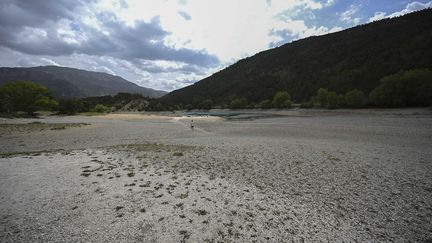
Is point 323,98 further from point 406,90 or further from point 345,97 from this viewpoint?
point 406,90

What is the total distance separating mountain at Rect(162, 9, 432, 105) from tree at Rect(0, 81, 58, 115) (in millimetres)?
89005

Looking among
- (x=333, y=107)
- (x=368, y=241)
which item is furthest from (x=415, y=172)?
(x=333, y=107)

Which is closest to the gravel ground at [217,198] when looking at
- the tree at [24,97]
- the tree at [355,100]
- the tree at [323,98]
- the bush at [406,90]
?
the bush at [406,90]

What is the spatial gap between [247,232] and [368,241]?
2.75 meters

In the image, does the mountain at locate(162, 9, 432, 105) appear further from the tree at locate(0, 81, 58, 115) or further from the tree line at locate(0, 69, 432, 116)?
the tree at locate(0, 81, 58, 115)

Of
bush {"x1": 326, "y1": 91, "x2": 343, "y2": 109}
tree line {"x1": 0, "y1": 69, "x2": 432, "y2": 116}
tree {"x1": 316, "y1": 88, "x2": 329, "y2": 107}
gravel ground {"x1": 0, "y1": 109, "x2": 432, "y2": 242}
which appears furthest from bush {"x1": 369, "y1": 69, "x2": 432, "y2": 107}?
gravel ground {"x1": 0, "y1": 109, "x2": 432, "y2": 242}

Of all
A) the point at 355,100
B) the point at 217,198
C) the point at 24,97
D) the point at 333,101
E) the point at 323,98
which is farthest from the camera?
the point at 323,98

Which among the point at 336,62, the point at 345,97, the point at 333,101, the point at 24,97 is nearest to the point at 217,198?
the point at 345,97

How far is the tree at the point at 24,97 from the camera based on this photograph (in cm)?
5403

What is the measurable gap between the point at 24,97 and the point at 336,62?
15084 cm

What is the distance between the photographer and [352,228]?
4867mm

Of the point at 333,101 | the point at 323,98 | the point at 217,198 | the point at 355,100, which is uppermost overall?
the point at 323,98

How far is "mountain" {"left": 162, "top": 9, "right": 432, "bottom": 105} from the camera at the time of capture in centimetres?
8062

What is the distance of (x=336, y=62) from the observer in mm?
123062
